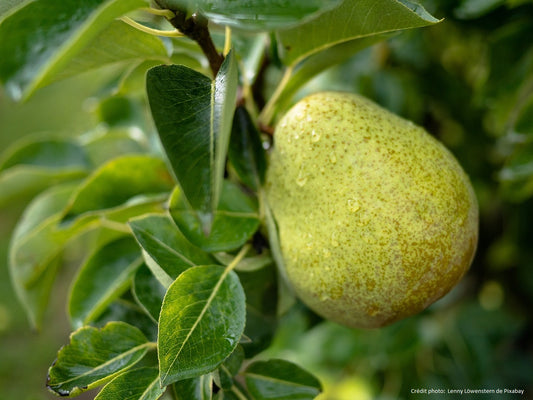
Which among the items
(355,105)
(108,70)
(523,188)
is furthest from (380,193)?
(108,70)

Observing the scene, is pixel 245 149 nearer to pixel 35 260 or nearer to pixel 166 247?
pixel 166 247

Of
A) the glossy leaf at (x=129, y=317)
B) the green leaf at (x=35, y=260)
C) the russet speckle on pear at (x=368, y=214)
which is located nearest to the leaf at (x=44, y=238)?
the green leaf at (x=35, y=260)

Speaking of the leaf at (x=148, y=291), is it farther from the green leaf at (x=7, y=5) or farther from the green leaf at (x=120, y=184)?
the green leaf at (x=7, y=5)

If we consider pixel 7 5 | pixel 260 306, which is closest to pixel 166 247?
pixel 260 306

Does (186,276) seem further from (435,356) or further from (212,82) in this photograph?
(435,356)

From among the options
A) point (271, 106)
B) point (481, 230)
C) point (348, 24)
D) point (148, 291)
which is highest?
point (348, 24)
